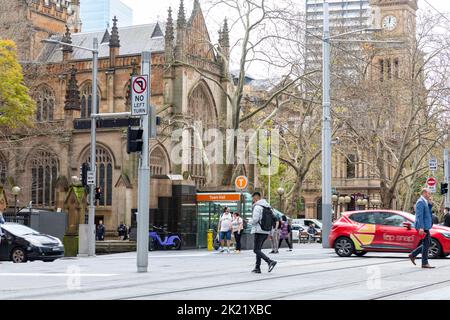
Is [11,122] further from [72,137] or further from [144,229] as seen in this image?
[144,229]

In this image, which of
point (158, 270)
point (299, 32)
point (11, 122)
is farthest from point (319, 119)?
point (158, 270)

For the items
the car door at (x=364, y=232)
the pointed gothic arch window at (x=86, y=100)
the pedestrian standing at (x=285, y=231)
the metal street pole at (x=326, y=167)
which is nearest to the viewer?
the car door at (x=364, y=232)

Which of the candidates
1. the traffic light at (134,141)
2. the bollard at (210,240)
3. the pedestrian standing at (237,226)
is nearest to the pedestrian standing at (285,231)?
the bollard at (210,240)

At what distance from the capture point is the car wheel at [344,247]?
25.9 meters

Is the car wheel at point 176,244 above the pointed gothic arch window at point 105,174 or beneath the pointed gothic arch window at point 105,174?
beneath

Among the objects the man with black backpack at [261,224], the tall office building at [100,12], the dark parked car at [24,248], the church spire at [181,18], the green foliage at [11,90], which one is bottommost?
the dark parked car at [24,248]

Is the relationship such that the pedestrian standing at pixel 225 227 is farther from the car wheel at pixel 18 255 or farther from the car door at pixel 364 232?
the car wheel at pixel 18 255

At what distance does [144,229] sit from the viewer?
17750 millimetres

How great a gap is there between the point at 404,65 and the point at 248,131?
50.0 feet

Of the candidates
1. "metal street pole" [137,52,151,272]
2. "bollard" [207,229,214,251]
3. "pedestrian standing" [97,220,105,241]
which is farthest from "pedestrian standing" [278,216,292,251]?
"pedestrian standing" [97,220,105,241]

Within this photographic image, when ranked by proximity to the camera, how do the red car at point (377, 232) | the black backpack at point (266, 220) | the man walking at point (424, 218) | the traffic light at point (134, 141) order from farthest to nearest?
the red car at point (377, 232), the man walking at point (424, 218), the traffic light at point (134, 141), the black backpack at point (266, 220)

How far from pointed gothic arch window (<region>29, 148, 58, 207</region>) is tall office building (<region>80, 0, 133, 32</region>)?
119613 millimetres

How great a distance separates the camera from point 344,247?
2603cm

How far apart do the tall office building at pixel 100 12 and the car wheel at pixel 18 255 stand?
158m
